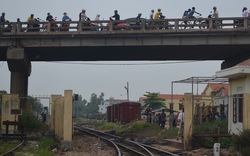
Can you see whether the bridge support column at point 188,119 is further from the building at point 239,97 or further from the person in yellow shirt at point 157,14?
the person in yellow shirt at point 157,14

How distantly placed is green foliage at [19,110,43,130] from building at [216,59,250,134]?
1047cm

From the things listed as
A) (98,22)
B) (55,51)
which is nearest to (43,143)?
(98,22)

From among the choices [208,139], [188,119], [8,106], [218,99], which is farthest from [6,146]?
[218,99]

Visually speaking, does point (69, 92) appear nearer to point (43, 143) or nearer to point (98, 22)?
point (43, 143)

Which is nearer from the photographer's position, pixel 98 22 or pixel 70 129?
pixel 70 129

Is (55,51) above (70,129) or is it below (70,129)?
above

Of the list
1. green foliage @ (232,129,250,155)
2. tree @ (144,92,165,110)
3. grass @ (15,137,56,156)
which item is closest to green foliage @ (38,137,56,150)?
grass @ (15,137,56,156)

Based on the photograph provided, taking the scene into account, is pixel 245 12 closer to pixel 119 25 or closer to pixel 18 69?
pixel 119 25

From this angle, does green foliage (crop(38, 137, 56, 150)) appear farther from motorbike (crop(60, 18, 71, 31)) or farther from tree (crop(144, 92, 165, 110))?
tree (crop(144, 92, 165, 110))

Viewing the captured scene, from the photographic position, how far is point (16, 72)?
3753 centimetres

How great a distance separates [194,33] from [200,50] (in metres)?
2.77

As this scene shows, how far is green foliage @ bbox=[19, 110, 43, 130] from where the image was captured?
27.1 m

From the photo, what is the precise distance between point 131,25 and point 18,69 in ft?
31.0

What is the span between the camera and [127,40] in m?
35.6
